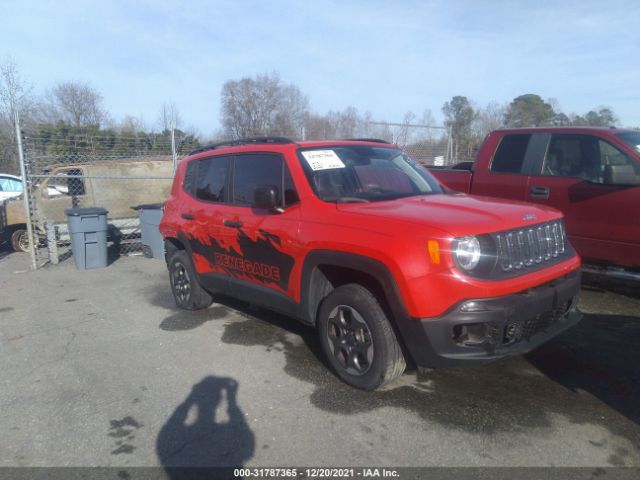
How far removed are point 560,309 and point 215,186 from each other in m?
3.43

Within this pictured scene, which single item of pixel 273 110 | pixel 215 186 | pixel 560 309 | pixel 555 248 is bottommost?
pixel 560 309

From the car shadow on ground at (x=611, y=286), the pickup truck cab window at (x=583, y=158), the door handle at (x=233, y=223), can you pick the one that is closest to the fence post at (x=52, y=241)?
the door handle at (x=233, y=223)

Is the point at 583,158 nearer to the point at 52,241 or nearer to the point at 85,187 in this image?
the point at 52,241

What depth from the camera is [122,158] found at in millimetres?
11078

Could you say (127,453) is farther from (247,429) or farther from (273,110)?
(273,110)

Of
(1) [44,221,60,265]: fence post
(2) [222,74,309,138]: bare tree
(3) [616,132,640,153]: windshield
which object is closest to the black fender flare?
(3) [616,132,640,153]: windshield

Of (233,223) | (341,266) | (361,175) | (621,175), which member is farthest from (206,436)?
Result: (621,175)

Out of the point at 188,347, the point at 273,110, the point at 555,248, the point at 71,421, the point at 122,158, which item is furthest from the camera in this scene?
the point at 273,110

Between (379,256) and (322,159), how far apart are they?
1310mm

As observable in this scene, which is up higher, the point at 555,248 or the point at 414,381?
the point at 555,248

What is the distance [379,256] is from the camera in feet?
10.6

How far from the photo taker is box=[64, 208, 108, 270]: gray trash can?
8.56 m

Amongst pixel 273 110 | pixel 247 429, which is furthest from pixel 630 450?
pixel 273 110

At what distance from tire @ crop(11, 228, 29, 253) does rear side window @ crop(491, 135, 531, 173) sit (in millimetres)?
9980
